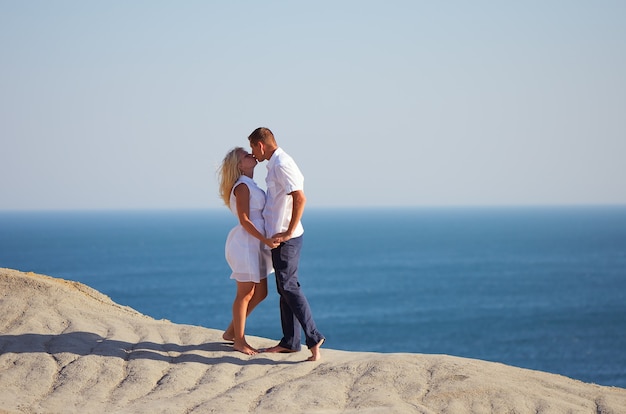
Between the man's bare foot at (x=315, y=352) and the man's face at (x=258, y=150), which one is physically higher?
the man's face at (x=258, y=150)

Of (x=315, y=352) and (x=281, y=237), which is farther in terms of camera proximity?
(x=315, y=352)

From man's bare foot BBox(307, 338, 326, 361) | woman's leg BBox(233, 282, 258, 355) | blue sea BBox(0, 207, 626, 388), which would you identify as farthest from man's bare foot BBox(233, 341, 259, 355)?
blue sea BBox(0, 207, 626, 388)

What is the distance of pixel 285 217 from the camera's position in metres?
7.68

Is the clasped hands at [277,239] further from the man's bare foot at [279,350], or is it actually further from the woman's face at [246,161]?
the man's bare foot at [279,350]

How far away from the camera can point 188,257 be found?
11488 centimetres

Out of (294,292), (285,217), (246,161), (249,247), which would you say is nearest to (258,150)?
(246,161)

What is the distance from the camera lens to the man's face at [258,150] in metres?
7.49

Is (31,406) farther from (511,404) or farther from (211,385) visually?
(511,404)

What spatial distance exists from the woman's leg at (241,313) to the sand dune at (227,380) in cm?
15

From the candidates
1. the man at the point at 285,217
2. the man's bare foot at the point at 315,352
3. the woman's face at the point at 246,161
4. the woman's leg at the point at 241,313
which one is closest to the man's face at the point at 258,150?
the man at the point at 285,217

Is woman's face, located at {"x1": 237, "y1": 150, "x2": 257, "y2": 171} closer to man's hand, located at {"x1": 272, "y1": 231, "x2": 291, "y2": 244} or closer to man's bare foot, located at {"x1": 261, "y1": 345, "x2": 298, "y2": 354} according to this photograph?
Result: man's hand, located at {"x1": 272, "y1": 231, "x2": 291, "y2": 244}

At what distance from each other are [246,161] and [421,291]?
74440 millimetres

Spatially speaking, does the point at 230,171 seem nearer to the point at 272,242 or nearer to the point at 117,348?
the point at 272,242

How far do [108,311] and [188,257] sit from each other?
349 ft
